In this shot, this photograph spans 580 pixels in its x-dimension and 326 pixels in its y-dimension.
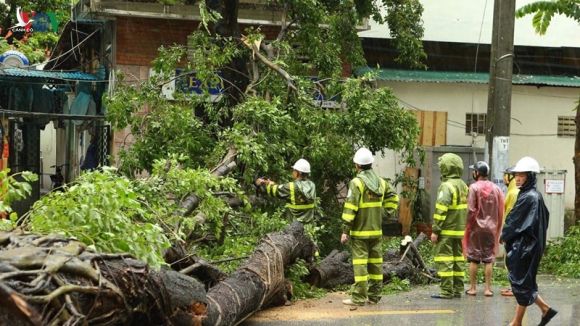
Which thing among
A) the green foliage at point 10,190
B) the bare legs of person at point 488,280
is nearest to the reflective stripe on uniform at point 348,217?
the bare legs of person at point 488,280

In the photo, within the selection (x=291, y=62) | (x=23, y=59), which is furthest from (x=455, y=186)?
(x=23, y=59)

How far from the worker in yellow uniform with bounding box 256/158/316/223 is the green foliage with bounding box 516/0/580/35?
569 cm

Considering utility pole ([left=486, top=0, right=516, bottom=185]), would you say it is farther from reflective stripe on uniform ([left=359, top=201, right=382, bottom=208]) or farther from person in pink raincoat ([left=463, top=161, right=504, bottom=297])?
reflective stripe on uniform ([left=359, top=201, right=382, bottom=208])

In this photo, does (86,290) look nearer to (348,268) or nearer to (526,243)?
(526,243)

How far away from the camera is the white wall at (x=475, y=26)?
65.1ft

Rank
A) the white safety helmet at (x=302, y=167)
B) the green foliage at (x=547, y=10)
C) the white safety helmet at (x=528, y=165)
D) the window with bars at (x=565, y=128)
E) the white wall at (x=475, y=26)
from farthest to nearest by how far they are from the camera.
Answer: the white wall at (x=475, y=26) < the window with bars at (x=565, y=128) < the green foliage at (x=547, y=10) < the white safety helmet at (x=302, y=167) < the white safety helmet at (x=528, y=165)

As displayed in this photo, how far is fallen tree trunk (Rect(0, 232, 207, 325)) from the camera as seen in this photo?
15.3 feet

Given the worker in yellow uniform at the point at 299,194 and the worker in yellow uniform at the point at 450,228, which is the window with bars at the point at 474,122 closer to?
the worker in yellow uniform at the point at 299,194

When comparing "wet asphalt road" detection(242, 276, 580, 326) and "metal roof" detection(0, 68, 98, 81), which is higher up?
"metal roof" detection(0, 68, 98, 81)

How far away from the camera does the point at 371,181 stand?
32.5 feet

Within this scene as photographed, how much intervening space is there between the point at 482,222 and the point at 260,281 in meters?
3.51
